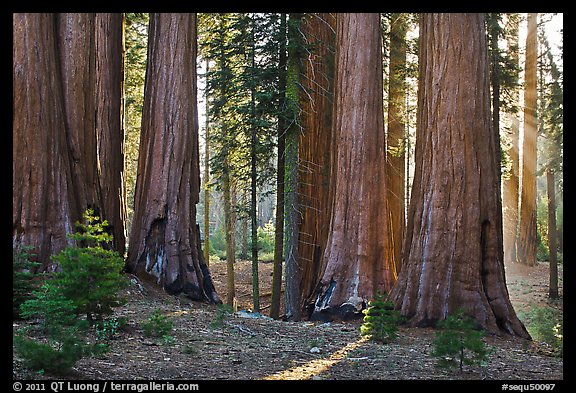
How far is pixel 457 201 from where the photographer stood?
9.70 metres

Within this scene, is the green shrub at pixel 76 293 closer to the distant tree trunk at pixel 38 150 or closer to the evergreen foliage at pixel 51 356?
the evergreen foliage at pixel 51 356

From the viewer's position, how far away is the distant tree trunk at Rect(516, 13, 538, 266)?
26.2m

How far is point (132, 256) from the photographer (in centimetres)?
1144

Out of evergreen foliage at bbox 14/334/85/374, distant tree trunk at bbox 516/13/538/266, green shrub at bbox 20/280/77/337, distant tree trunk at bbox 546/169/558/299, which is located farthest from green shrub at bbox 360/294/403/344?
distant tree trunk at bbox 516/13/538/266

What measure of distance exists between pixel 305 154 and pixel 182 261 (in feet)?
16.9

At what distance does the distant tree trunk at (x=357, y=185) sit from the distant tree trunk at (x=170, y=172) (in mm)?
2520

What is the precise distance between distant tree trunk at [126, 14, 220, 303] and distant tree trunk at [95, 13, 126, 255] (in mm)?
698

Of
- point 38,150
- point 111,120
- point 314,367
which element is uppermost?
point 111,120

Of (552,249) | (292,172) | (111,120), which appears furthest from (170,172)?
(552,249)

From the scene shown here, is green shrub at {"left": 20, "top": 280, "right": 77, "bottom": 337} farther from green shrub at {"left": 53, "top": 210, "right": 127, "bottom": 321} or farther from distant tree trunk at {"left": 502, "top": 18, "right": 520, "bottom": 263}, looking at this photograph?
distant tree trunk at {"left": 502, "top": 18, "right": 520, "bottom": 263}

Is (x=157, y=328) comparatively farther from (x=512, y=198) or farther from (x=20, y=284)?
(x=512, y=198)

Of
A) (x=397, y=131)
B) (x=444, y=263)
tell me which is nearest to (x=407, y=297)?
(x=444, y=263)

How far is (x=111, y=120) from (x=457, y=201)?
7364 millimetres
